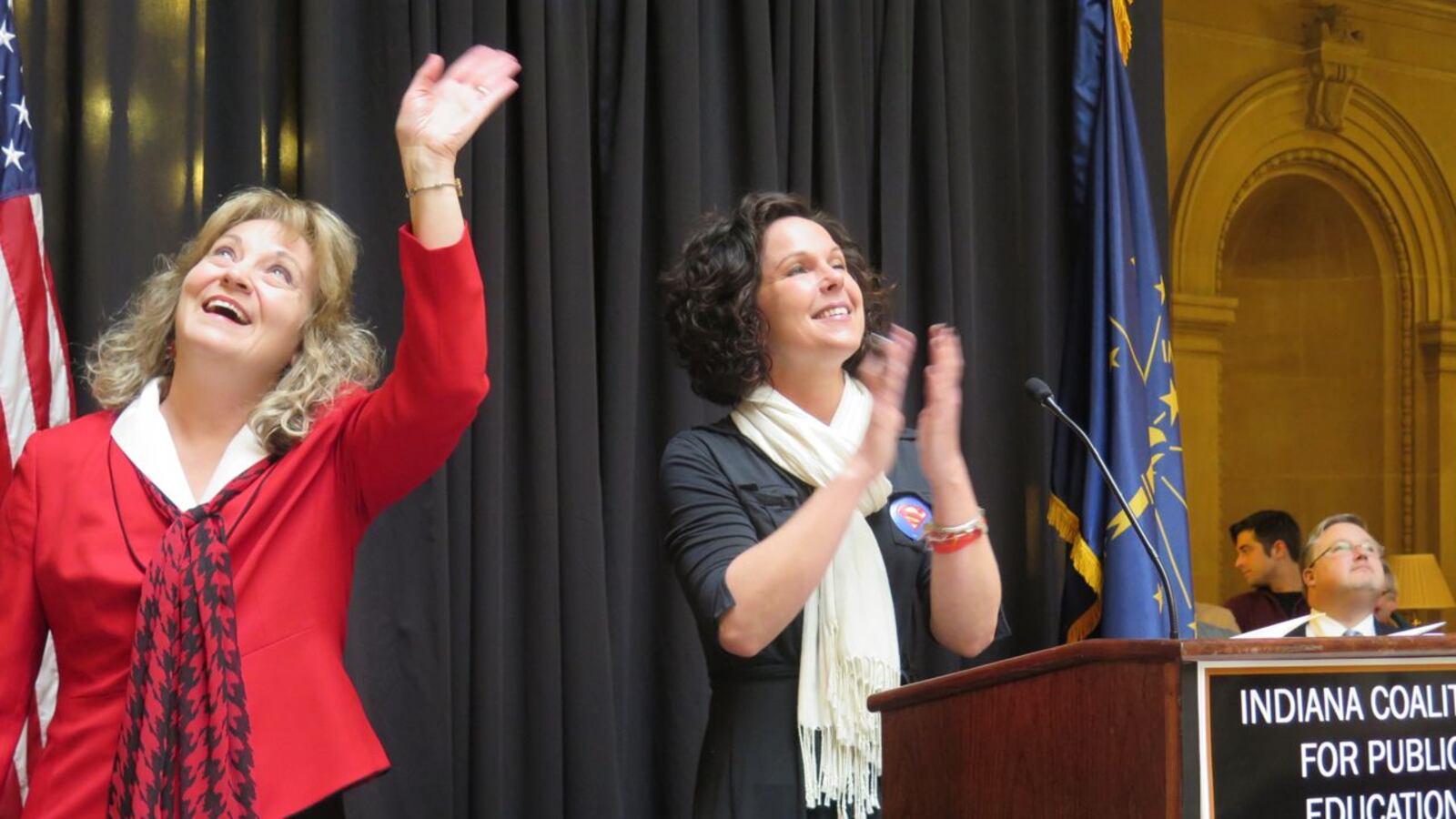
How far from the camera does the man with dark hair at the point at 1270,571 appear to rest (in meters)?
5.71

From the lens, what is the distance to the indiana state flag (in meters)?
4.27

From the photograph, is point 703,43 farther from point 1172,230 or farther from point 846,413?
point 1172,230

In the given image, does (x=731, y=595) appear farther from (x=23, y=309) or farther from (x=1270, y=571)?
(x=1270, y=571)

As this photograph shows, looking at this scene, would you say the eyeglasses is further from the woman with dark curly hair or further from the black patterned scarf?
the black patterned scarf

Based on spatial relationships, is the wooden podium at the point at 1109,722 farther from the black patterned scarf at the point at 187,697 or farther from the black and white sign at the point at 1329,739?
the black patterned scarf at the point at 187,697

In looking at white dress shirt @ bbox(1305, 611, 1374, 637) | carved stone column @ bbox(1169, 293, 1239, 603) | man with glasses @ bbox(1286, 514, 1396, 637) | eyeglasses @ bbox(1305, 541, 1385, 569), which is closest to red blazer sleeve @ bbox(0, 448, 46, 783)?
white dress shirt @ bbox(1305, 611, 1374, 637)

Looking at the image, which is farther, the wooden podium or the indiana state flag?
the indiana state flag

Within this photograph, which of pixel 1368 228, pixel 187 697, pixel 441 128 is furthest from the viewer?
pixel 1368 228

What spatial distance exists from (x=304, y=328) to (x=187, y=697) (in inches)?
20.6

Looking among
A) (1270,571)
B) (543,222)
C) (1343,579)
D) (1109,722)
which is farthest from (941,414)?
(1270,571)

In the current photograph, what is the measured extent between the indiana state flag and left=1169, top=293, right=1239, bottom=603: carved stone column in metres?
1.82

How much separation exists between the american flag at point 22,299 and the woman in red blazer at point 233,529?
2.14ft

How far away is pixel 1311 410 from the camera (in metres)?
7.03

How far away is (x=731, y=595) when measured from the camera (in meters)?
2.11
